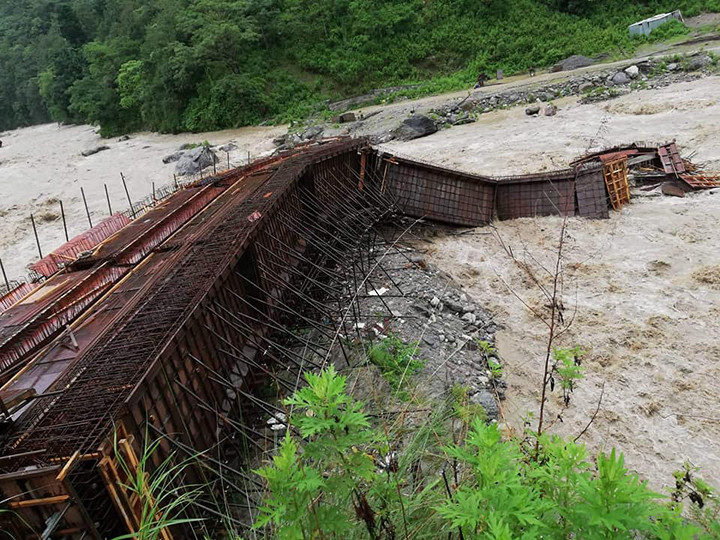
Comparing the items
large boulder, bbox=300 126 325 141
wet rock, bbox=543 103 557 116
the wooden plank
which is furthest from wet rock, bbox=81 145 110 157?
the wooden plank

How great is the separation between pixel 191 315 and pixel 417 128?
26592 mm

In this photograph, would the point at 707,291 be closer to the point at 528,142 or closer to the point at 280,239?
the point at 280,239

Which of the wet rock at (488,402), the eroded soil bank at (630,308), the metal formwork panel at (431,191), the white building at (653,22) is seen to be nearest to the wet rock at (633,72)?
the eroded soil bank at (630,308)

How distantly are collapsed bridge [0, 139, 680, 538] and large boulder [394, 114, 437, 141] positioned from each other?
14613 millimetres

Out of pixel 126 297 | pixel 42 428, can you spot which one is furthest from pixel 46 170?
pixel 42 428

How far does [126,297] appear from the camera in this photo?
8.57 m

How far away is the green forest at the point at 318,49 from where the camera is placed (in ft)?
134

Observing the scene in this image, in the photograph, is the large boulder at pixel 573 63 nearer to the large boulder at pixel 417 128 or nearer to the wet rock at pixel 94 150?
the large boulder at pixel 417 128

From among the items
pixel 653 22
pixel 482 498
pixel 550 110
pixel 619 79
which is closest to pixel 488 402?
pixel 482 498

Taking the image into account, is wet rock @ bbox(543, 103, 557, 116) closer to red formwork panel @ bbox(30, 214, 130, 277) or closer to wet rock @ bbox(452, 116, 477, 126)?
wet rock @ bbox(452, 116, 477, 126)

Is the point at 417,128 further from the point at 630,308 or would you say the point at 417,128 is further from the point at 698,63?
the point at 630,308

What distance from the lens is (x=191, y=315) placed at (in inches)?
268

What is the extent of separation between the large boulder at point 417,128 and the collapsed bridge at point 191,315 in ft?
47.9

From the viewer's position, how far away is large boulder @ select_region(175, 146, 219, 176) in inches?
1249
